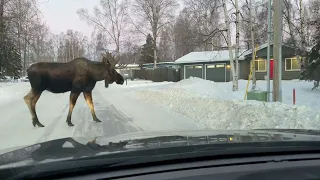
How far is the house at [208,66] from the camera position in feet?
135

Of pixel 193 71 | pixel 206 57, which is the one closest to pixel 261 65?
pixel 206 57

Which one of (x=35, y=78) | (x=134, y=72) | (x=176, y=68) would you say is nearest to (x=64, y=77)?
(x=35, y=78)

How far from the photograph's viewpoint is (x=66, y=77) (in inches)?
399

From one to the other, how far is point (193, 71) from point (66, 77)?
34.5m

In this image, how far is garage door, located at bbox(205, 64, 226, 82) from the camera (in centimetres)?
4153

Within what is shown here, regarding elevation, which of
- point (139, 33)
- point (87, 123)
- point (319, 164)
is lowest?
point (87, 123)

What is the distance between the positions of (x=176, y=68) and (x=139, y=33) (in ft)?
21.9

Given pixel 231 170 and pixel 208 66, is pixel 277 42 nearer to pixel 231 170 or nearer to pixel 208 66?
pixel 231 170

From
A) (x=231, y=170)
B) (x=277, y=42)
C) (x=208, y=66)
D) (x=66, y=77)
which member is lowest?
(x=231, y=170)

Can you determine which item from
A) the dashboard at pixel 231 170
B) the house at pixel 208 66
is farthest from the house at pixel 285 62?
the dashboard at pixel 231 170

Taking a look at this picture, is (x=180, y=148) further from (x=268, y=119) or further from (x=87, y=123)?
(x=87, y=123)

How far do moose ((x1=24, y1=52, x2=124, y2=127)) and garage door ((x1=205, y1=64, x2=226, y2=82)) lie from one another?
31.8 meters

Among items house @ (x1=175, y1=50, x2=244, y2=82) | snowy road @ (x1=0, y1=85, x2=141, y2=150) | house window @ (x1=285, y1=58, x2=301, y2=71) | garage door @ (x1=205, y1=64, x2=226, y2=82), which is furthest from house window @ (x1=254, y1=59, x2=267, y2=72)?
snowy road @ (x1=0, y1=85, x2=141, y2=150)

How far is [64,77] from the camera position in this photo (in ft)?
33.1
